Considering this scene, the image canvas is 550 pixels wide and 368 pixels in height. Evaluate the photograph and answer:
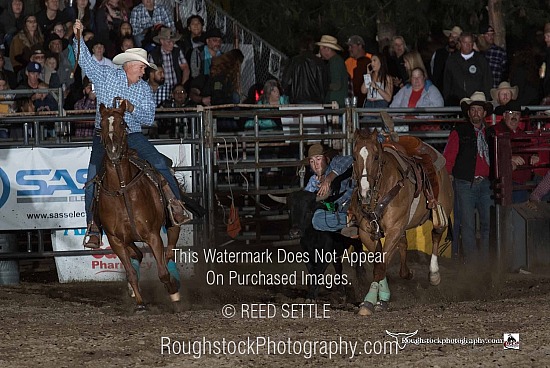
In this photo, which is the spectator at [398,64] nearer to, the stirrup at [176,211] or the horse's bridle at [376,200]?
the horse's bridle at [376,200]

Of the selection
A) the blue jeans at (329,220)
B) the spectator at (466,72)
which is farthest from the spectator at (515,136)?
the blue jeans at (329,220)

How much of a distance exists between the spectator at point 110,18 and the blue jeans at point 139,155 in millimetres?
5150

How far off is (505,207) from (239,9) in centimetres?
1122

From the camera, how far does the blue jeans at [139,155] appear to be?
10.1m

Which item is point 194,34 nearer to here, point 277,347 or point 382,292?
point 382,292

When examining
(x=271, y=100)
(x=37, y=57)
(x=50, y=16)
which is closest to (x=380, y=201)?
(x=271, y=100)

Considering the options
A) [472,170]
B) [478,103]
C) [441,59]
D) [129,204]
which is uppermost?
[441,59]

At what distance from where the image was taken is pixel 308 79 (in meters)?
14.7

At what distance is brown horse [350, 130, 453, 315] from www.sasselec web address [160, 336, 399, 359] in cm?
153

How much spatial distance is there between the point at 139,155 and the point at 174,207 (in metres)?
0.58

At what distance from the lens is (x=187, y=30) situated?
1559cm

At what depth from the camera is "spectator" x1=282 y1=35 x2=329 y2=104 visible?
1462cm

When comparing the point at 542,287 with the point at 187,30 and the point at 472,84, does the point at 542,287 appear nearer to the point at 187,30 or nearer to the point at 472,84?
the point at 472,84

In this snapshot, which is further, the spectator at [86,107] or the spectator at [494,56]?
the spectator at [494,56]
